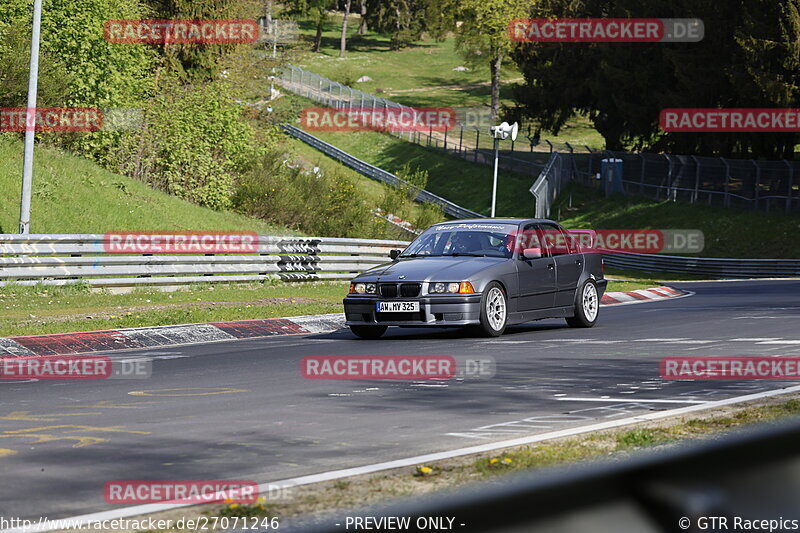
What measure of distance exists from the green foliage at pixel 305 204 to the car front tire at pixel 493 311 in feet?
74.1

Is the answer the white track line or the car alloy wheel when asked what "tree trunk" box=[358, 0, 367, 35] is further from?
the white track line

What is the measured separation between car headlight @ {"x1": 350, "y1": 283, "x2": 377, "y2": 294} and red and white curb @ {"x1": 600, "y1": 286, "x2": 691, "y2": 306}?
9737mm

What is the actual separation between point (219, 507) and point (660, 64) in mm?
54759

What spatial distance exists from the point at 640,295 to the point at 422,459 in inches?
809

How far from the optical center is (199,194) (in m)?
37.8

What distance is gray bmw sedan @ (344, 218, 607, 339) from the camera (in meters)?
14.4

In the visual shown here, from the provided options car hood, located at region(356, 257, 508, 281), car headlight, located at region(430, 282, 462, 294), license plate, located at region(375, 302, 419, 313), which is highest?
car hood, located at region(356, 257, 508, 281)

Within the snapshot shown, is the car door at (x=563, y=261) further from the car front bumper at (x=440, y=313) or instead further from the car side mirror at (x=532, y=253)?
the car front bumper at (x=440, y=313)

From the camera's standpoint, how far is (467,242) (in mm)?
15844

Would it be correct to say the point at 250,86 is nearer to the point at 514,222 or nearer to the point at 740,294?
the point at 740,294

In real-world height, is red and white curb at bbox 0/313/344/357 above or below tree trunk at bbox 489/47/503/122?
below

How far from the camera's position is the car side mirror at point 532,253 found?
1562 cm

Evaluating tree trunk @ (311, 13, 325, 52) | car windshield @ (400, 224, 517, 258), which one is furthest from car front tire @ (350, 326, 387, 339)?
tree trunk @ (311, 13, 325, 52)

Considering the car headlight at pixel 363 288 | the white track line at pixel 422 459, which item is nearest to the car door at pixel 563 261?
the car headlight at pixel 363 288
